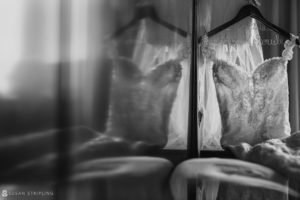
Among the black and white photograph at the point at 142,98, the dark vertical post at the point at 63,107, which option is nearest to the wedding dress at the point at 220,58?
the black and white photograph at the point at 142,98

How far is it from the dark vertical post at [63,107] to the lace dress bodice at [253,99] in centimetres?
47

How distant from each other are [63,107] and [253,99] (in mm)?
587

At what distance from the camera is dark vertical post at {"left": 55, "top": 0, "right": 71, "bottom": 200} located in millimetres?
899

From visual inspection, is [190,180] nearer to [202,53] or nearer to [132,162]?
[132,162]

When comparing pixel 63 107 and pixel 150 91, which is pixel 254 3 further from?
pixel 63 107

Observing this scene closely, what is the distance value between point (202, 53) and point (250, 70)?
0.52 feet

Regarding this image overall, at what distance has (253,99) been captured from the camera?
91 centimetres

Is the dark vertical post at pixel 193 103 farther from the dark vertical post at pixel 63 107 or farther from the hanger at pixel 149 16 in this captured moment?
the dark vertical post at pixel 63 107

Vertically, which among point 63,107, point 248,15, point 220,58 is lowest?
point 63,107

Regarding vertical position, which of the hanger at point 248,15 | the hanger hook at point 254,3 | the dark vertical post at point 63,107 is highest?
the hanger hook at point 254,3

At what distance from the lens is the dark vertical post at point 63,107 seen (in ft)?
2.95

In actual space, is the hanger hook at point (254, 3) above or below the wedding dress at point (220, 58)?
above

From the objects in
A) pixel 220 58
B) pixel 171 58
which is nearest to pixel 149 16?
pixel 171 58

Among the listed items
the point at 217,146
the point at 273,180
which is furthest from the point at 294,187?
the point at 217,146
